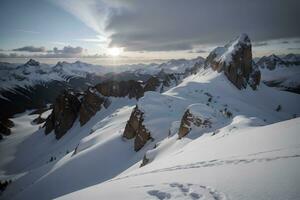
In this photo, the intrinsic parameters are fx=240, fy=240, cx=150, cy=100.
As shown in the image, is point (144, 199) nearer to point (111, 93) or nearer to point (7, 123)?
point (111, 93)

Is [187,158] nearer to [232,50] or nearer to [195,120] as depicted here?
[195,120]

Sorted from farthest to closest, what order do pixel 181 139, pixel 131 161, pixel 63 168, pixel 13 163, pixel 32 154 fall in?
pixel 32 154 < pixel 13 163 < pixel 63 168 < pixel 131 161 < pixel 181 139

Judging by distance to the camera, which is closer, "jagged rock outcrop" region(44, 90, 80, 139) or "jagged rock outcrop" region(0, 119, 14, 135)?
"jagged rock outcrop" region(44, 90, 80, 139)

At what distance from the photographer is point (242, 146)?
50.1 ft

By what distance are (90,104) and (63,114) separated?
16.5 meters

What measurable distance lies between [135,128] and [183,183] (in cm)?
4584

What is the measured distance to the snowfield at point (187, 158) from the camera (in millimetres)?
9844

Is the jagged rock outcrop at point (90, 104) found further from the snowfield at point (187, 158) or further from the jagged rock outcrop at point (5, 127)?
the jagged rock outcrop at point (5, 127)

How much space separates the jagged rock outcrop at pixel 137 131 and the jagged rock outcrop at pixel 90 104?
75870 mm

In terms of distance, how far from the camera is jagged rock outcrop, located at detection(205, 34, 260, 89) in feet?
328

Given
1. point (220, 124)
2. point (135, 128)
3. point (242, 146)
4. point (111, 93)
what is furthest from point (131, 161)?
point (111, 93)

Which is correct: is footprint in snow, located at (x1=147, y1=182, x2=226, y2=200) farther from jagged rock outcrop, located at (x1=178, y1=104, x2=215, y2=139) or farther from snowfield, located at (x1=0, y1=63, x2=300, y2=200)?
jagged rock outcrop, located at (x1=178, y1=104, x2=215, y2=139)

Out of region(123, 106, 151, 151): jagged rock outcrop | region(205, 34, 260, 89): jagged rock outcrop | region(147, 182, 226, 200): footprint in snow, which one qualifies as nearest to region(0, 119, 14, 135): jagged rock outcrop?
region(123, 106, 151, 151): jagged rock outcrop

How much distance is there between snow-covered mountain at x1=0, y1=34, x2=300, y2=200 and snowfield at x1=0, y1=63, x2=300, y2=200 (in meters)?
0.07
